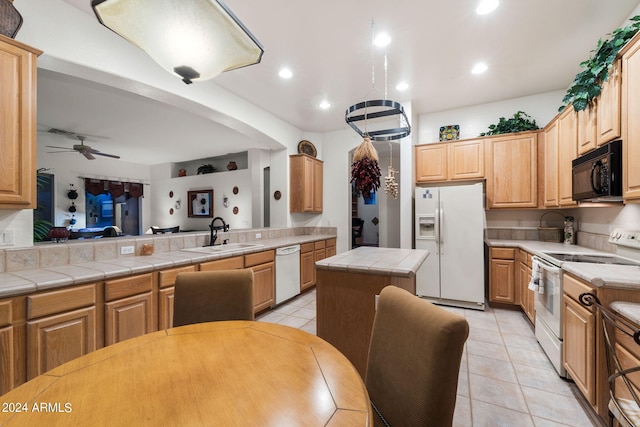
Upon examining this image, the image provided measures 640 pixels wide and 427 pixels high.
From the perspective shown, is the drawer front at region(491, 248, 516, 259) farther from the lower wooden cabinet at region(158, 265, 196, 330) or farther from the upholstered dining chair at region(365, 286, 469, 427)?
the lower wooden cabinet at region(158, 265, 196, 330)

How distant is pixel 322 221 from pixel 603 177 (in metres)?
3.81

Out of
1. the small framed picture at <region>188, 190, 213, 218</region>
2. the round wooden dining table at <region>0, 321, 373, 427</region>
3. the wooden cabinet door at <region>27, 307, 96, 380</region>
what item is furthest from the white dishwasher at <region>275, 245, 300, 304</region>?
the small framed picture at <region>188, 190, 213, 218</region>

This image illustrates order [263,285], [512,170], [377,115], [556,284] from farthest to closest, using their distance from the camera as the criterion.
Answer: [512,170]
[263,285]
[377,115]
[556,284]

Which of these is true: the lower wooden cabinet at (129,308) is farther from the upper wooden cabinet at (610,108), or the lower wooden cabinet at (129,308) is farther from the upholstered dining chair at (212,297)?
the upper wooden cabinet at (610,108)

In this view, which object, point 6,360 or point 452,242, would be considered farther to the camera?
point 452,242

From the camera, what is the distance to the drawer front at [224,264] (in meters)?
2.56

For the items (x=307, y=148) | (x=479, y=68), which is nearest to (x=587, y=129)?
(x=479, y=68)

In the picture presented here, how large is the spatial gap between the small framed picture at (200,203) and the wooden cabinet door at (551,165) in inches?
269

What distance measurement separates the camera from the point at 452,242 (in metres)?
3.54

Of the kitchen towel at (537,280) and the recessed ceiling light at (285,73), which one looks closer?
the kitchen towel at (537,280)

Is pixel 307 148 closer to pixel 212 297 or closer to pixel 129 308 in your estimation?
pixel 129 308

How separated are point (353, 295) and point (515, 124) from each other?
3397mm

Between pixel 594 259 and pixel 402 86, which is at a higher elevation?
pixel 402 86

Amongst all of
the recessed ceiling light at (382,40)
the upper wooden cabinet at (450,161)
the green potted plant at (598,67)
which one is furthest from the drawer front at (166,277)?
the green potted plant at (598,67)
